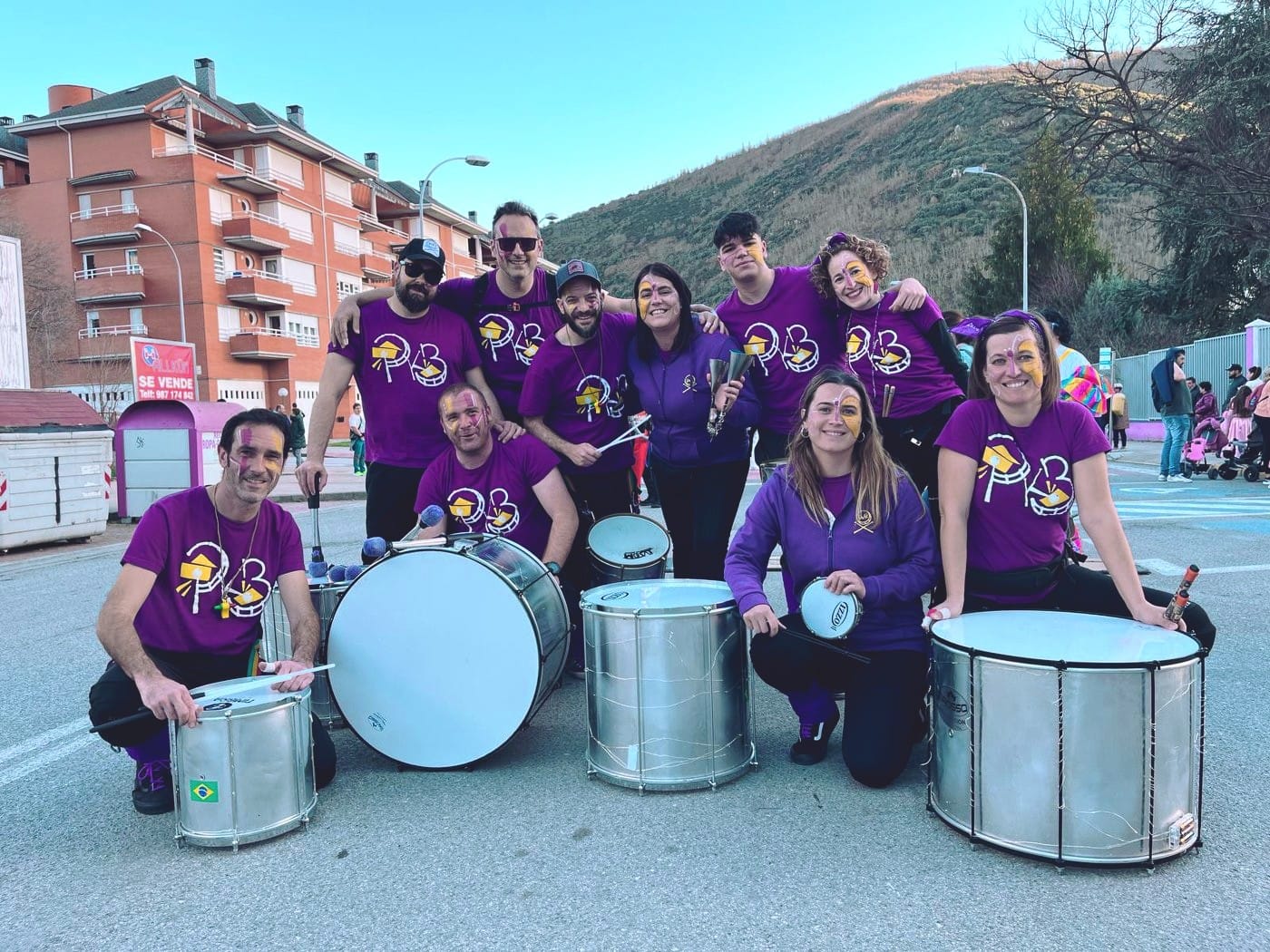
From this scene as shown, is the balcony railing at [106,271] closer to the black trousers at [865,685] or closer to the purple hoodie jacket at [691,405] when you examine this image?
the purple hoodie jacket at [691,405]

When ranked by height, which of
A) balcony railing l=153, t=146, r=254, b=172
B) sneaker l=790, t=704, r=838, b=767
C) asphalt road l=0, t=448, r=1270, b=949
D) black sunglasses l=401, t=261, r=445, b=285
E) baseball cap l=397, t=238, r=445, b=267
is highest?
balcony railing l=153, t=146, r=254, b=172

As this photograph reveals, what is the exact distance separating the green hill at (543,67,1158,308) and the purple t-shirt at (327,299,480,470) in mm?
31583

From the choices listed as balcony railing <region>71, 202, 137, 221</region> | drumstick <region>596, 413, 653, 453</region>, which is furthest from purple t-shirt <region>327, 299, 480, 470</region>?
balcony railing <region>71, 202, 137, 221</region>

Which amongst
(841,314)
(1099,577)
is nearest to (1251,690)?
(1099,577)

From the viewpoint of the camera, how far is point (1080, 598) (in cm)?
348

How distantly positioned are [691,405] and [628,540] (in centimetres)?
75

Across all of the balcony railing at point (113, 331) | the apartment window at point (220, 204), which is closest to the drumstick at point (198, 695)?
the apartment window at point (220, 204)

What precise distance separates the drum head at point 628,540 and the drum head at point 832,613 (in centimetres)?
128

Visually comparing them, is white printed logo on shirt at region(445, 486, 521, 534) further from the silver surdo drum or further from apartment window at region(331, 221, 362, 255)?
apartment window at region(331, 221, 362, 255)

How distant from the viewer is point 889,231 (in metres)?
54.0

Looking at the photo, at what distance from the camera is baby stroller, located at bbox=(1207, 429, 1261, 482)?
45.9 ft

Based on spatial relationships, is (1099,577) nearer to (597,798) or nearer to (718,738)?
(718,738)

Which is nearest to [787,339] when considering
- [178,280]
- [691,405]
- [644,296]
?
[691,405]

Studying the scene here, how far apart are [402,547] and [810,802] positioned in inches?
68.9
